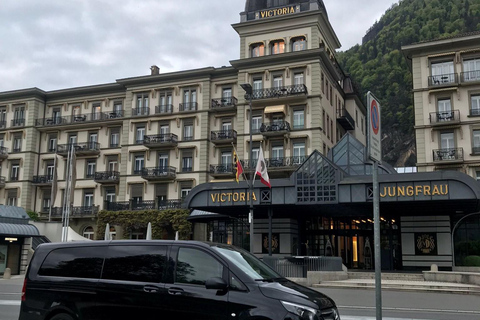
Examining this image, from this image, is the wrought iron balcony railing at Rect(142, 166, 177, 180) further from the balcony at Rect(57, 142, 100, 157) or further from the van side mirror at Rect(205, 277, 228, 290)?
the van side mirror at Rect(205, 277, 228, 290)

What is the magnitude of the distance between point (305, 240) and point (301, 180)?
10.0 meters

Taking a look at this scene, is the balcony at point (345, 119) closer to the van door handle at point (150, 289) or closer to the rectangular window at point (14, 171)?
the rectangular window at point (14, 171)

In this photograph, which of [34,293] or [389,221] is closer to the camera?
[34,293]

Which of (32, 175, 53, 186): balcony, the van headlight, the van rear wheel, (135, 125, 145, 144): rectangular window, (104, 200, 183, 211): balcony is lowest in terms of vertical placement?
the van rear wheel

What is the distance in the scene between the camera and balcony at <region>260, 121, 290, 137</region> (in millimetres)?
43844

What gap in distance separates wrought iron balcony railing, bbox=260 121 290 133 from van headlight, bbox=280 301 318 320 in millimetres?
37449

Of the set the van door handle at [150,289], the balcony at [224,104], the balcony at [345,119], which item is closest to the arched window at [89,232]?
the balcony at [224,104]

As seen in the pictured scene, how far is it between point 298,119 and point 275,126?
2.14m

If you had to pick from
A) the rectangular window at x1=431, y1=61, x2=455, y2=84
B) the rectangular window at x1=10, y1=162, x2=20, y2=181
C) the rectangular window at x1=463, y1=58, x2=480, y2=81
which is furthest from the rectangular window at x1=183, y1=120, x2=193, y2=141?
the rectangular window at x1=463, y1=58, x2=480, y2=81

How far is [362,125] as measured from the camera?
6278cm

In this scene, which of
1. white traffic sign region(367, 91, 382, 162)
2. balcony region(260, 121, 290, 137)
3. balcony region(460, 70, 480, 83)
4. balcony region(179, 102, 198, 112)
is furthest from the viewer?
balcony region(179, 102, 198, 112)

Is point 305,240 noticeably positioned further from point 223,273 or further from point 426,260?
point 223,273

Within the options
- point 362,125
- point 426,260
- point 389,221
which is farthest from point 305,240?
point 362,125

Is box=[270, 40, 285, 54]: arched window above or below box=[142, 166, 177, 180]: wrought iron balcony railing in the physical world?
above
